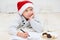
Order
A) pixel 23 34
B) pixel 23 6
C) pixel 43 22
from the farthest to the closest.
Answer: pixel 43 22
pixel 23 6
pixel 23 34

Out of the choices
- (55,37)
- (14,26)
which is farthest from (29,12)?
(55,37)

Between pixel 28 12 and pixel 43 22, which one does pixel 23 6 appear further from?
pixel 43 22

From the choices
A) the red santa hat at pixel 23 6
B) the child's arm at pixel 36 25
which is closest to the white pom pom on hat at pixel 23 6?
the red santa hat at pixel 23 6

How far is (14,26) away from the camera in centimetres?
130

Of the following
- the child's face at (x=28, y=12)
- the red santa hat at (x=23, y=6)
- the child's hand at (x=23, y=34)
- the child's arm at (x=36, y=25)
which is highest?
the red santa hat at (x=23, y=6)

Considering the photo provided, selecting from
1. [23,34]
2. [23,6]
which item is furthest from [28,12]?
[23,34]

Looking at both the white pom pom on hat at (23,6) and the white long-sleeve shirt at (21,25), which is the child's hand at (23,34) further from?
the white pom pom on hat at (23,6)

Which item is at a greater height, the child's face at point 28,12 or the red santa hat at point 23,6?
the red santa hat at point 23,6

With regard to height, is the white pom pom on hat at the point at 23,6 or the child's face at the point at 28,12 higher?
the white pom pom on hat at the point at 23,6

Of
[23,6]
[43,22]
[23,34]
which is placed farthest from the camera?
[43,22]

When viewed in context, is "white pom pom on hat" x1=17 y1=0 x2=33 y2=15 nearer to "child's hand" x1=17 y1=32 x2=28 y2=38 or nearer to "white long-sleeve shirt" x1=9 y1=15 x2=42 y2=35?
"white long-sleeve shirt" x1=9 y1=15 x2=42 y2=35

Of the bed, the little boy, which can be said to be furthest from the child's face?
the bed

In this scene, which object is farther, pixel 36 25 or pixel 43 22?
pixel 43 22

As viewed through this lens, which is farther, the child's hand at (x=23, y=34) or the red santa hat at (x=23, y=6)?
the red santa hat at (x=23, y=6)
